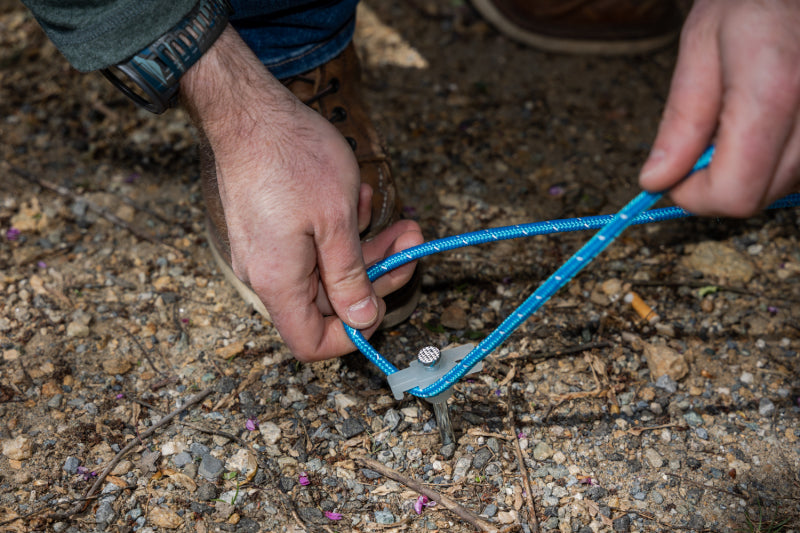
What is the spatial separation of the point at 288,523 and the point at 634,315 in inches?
39.4

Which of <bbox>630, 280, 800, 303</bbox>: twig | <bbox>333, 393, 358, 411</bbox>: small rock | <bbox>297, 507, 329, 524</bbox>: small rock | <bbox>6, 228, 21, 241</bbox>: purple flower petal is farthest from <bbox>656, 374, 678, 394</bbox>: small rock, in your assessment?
<bbox>6, 228, 21, 241</bbox>: purple flower petal

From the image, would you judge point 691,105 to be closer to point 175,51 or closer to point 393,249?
point 393,249

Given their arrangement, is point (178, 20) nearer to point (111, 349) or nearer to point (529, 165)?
point (111, 349)

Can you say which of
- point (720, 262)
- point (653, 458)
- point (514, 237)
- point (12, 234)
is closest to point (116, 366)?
point (12, 234)

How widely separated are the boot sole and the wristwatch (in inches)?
19.1

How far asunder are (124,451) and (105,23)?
34.1 inches

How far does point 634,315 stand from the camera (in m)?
1.63

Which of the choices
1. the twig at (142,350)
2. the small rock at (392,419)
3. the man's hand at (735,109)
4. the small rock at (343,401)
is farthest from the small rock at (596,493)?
the twig at (142,350)

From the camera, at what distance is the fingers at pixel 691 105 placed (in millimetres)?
853

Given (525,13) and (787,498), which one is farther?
(525,13)

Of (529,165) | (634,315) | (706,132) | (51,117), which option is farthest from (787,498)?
(51,117)

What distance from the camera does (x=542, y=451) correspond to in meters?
1.37

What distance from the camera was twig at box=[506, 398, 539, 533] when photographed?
126cm

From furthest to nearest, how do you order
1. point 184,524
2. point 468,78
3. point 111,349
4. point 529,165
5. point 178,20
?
point 468,78 < point 529,165 < point 111,349 < point 184,524 < point 178,20
